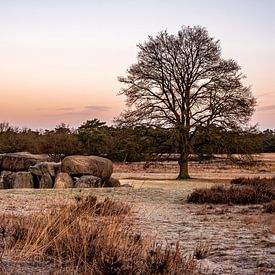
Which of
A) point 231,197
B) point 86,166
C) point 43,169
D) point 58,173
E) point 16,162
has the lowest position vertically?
point 231,197

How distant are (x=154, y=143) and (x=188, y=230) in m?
24.2

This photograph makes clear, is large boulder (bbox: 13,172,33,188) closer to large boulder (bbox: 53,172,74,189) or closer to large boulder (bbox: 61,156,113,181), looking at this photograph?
large boulder (bbox: 53,172,74,189)

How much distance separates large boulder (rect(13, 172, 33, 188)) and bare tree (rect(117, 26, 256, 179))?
40.2 ft

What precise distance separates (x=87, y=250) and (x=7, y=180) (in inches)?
729

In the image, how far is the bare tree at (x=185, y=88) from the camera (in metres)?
33.3

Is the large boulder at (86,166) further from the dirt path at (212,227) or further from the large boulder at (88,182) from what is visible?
the dirt path at (212,227)

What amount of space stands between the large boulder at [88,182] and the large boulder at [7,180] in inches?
132

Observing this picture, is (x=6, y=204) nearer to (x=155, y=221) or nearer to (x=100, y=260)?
(x=155, y=221)

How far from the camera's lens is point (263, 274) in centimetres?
616

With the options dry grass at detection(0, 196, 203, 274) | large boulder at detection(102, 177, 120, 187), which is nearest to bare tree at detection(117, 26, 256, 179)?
large boulder at detection(102, 177, 120, 187)

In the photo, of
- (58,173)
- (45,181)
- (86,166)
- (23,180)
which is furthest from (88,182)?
(23,180)

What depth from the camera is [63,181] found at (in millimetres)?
22484

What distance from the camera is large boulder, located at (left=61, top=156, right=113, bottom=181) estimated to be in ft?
77.2

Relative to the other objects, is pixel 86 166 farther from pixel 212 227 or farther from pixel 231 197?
pixel 212 227
